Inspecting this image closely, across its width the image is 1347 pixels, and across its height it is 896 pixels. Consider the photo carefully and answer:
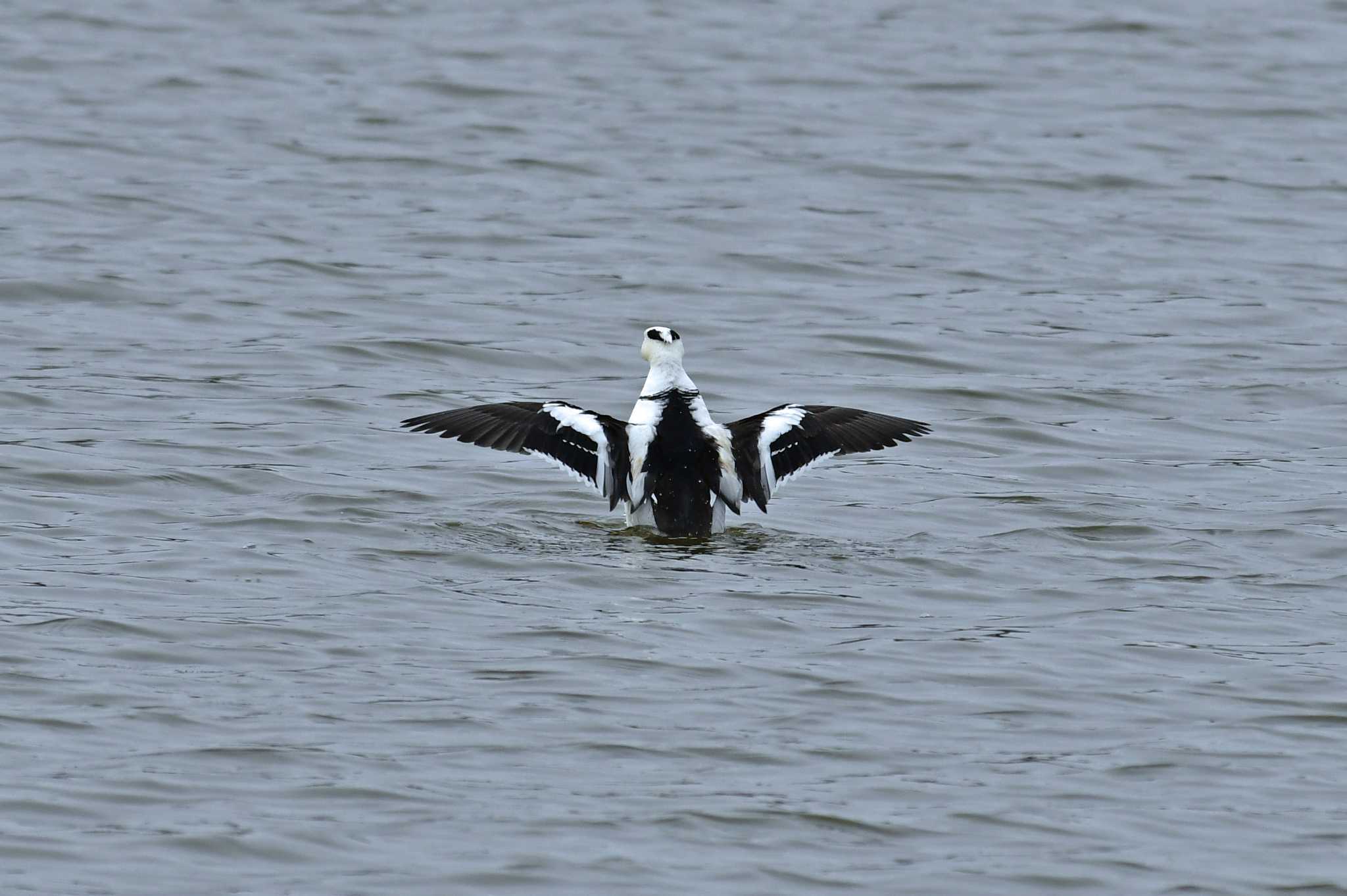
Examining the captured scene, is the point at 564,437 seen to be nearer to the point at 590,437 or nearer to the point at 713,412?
the point at 590,437

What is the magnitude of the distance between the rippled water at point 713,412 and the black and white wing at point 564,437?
14.1 inches

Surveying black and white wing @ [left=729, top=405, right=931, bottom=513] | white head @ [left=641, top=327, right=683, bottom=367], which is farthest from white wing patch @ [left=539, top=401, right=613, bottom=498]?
black and white wing @ [left=729, top=405, right=931, bottom=513]

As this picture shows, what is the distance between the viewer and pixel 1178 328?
15.4 metres

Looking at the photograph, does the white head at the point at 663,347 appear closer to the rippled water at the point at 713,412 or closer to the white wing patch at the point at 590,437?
the white wing patch at the point at 590,437

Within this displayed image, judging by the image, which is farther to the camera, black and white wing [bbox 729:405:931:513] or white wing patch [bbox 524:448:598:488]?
black and white wing [bbox 729:405:931:513]

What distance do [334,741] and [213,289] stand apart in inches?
354

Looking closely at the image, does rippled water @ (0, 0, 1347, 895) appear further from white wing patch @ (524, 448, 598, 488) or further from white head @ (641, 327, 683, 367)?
white head @ (641, 327, 683, 367)

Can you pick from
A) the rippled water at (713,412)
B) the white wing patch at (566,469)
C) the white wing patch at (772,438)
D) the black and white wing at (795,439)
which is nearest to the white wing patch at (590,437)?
the white wing patch at (566,469)

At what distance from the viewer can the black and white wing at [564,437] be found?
10.4 meters

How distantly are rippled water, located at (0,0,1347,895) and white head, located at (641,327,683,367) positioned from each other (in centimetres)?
92

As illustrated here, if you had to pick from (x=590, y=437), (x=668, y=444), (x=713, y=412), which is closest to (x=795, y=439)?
(x=668, y=444)

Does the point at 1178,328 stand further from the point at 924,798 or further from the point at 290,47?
the point at 290,47

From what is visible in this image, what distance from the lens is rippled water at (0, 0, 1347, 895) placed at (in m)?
6.61

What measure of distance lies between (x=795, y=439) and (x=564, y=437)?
1.19 metres
